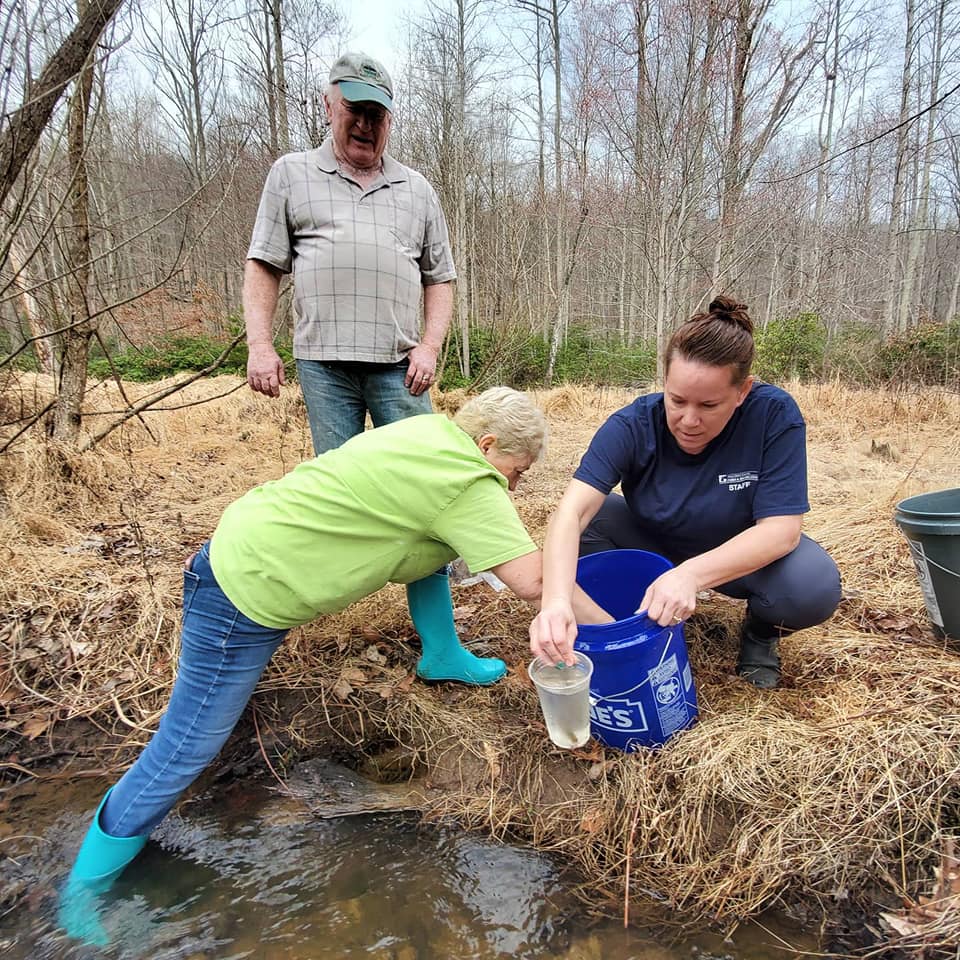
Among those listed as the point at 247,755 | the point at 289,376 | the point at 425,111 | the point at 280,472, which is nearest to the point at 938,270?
the point at 425,111

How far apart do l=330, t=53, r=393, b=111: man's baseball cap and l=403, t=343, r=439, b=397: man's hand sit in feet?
2.79

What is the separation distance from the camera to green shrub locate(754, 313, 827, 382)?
33.9 feet

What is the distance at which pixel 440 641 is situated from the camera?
202cm

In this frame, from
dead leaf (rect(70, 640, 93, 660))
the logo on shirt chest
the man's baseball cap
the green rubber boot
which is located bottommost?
dead leaf (rect(70, 640, 93, 660))

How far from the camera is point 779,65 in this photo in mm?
6047

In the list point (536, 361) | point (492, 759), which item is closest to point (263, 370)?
point (492, 759)

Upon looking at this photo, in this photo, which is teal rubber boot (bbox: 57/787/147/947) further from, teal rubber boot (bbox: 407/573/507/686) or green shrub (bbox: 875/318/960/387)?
green shrub (bbox: 875/318/960/387)

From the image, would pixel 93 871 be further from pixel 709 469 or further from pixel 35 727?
pixel 709 469

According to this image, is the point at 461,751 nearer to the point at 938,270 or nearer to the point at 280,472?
the point at 280,472

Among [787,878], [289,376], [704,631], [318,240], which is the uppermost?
[318,240]

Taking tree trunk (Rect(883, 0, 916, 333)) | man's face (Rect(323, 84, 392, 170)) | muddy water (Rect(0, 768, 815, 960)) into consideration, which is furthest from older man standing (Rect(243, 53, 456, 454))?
tree trunk (Rect(883, 0, 916, 333))

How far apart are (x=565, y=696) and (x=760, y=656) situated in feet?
2.96

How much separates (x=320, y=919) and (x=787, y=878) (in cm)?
114

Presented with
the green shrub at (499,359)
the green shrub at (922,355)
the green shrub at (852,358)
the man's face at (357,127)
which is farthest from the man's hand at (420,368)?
the green shrub at (852,358)
